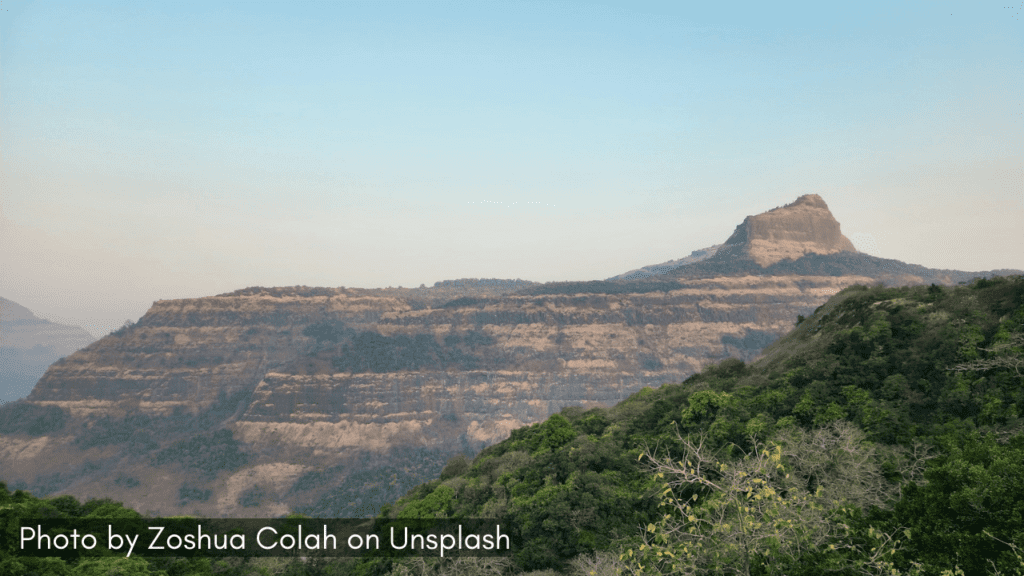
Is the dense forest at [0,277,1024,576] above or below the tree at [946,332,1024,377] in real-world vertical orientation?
below

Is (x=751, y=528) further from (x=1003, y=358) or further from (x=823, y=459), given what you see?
(x=1003, y=358)

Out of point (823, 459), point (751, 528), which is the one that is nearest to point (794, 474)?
point (823, 459)

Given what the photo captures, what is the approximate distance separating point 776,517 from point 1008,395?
66.6 feet

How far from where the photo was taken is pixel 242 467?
19888cm

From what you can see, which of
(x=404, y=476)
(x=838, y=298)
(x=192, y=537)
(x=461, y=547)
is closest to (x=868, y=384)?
(x=838, y=298)

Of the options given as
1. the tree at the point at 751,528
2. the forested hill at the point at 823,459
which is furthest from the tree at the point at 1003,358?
the tree at the point at 751,528

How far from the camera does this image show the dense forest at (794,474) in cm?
1423

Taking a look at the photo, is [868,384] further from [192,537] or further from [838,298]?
[192,537]

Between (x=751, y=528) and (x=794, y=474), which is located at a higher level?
(x=751, y=528)

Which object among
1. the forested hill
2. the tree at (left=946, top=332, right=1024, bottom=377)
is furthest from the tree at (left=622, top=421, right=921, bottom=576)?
the tree at (left=946, top=332, right=1024, bottom=377)

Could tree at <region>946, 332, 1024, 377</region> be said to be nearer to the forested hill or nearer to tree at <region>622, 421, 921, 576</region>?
the forested hill

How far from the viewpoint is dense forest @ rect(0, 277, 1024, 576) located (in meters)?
14.2

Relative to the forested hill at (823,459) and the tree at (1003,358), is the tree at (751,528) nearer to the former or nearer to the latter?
the forested hill at (823,459)

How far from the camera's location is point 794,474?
25.5 metres
